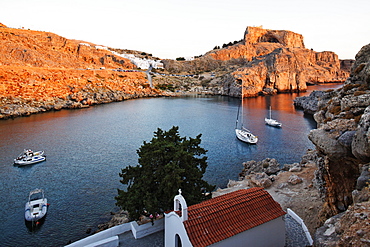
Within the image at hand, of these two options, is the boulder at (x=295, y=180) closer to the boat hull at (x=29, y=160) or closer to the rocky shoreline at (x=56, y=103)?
the boat hull at (x=29, y=160)

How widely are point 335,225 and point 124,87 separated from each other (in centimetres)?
9186

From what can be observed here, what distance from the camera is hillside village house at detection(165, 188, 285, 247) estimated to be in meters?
10.2

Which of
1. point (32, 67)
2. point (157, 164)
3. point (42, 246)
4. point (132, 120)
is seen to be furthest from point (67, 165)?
point (32, 67)

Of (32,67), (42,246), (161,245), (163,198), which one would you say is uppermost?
(32,67)

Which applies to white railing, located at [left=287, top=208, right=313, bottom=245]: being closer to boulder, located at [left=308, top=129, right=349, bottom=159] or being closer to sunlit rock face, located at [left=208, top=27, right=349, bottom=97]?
boulder, located at [left=308, top=129, right=349, bottom=159]

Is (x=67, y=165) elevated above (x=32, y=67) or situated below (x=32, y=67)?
below

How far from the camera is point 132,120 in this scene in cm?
5403

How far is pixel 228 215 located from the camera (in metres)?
11.0

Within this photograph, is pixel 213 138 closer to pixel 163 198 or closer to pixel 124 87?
pixel 163 198

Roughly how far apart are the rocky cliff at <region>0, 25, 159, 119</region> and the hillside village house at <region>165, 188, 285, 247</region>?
6036 centimetres

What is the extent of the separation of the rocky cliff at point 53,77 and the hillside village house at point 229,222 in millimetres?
60356

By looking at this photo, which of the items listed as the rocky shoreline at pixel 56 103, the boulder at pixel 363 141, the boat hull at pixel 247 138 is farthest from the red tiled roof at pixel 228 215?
the rocky shoreline at pixel 56 103

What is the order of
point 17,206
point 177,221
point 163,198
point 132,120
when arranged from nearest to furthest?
1. point 177,221
2. point 163,198
3. point 17,206
4. point 132,120

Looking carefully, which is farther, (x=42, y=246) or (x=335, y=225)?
(x=42, y=246)
